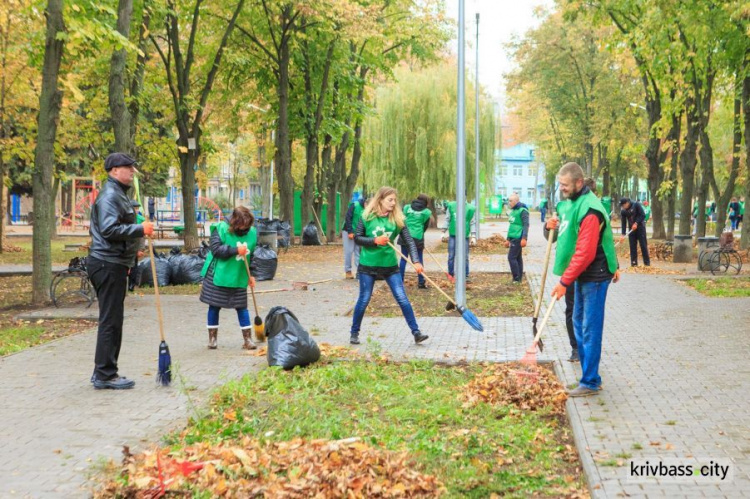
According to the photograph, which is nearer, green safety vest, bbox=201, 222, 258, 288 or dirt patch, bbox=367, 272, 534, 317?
green safety vest, bbox=201, 222, 258, 288

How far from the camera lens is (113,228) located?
23.9 feet

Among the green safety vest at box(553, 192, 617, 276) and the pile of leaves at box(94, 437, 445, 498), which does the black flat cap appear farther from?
the green safety vest at box(553, 192, 617, 276)

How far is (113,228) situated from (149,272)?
9184 mm

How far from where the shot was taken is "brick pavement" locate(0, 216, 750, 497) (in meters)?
5.16

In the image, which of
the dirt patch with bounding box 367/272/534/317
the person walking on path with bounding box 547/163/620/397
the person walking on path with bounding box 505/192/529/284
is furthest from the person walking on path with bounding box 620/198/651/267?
the person walking on path with bounding box 547/163/620/397

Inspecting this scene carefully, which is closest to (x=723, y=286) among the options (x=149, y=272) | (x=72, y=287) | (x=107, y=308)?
(x=149, y=272)

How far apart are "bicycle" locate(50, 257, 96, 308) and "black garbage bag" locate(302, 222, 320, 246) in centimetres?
1690

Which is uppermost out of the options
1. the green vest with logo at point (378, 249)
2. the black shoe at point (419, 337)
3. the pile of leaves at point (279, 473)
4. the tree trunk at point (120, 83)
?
the tree trunk at point (120, 83)

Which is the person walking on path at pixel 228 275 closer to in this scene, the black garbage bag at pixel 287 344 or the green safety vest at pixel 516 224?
the black garbage bag at pixel 287 344

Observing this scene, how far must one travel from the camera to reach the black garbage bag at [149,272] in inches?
642

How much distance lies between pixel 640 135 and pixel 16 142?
28.0 meters

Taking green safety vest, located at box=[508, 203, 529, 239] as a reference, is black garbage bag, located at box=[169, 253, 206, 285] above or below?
below

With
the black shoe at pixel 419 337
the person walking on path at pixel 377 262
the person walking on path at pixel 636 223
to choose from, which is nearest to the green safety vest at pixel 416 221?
the person walking on path at pixel 377 262

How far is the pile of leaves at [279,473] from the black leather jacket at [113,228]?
8.30 feet
